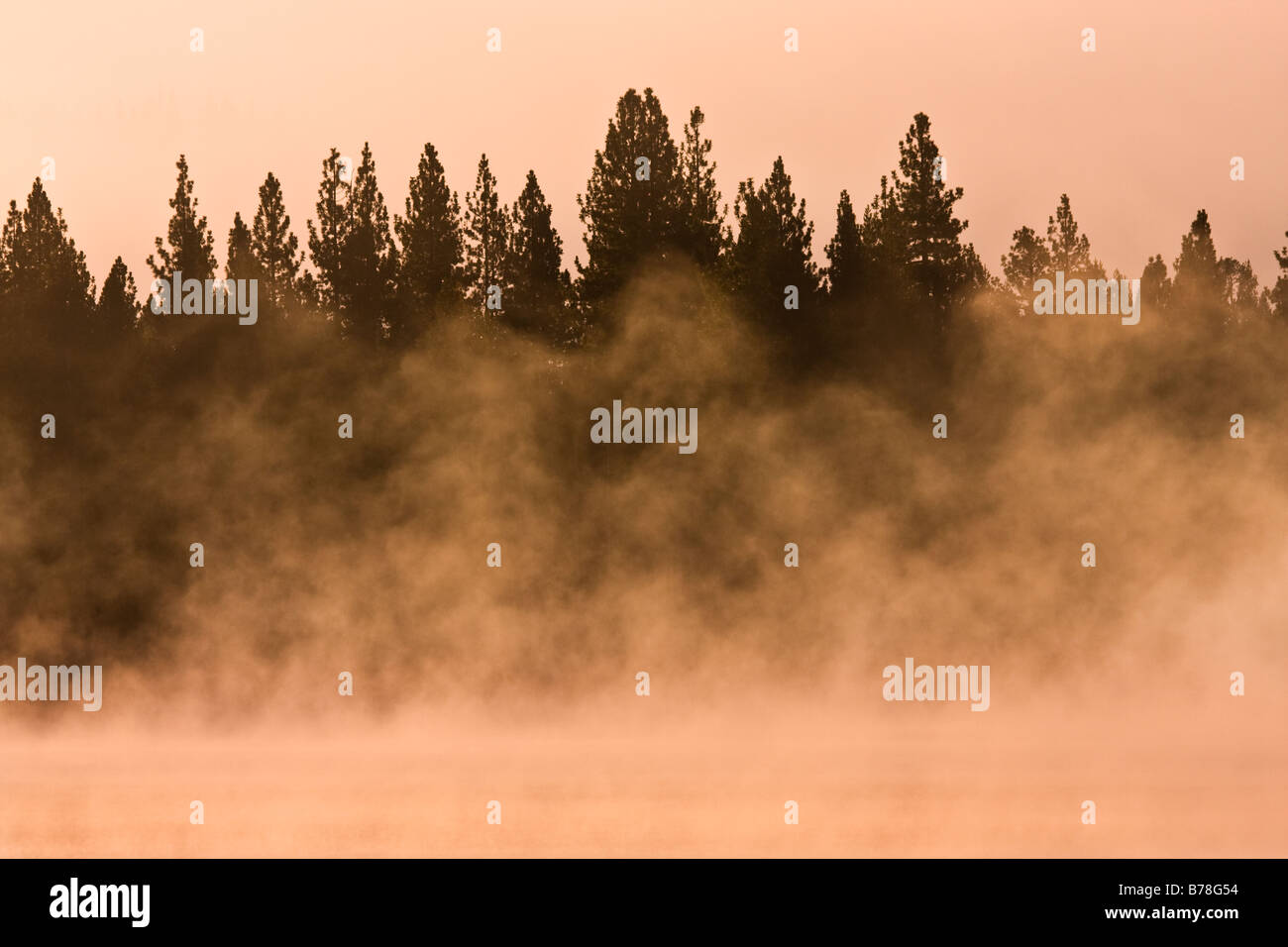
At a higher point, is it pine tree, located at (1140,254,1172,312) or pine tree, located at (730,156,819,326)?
pine tree, located at (1140,254,1172,312)

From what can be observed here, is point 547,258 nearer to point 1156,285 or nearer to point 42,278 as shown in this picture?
point 42,278

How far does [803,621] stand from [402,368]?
13.2m

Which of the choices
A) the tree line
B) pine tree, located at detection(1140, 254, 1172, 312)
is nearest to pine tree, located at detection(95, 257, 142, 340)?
the tree line

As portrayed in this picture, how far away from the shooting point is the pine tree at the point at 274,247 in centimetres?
4831

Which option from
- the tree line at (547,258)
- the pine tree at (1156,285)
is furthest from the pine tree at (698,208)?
the pine tree at (1156,285)

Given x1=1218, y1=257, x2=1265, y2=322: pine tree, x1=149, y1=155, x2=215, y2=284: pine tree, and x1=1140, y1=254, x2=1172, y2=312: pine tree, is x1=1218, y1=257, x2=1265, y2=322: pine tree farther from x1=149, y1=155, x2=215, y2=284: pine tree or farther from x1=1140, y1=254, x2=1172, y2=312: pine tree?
x1=149, y1=155, x2=215, y2=284: pine tree

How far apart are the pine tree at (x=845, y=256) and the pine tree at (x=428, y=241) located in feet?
35.1

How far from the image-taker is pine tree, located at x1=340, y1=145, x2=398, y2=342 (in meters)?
48.1

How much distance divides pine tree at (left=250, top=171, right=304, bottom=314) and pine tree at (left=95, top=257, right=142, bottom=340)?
3880mm

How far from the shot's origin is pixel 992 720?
39.2 metres

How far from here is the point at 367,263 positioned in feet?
159
